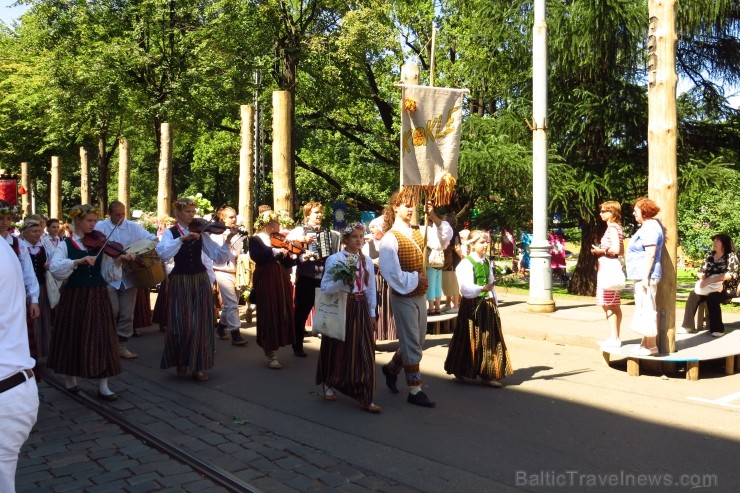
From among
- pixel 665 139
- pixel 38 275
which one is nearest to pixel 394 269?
pixel 665 139

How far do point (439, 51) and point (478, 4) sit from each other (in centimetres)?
709

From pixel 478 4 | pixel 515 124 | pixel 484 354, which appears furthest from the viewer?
pixel 478 4

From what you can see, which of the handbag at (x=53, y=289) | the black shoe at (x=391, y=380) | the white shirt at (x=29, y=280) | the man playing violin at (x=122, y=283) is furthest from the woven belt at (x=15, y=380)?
the man playing violin at (x=122, y=283)

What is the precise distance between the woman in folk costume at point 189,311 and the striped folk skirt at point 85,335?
83cm

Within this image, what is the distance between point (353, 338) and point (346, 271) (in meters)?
0.60

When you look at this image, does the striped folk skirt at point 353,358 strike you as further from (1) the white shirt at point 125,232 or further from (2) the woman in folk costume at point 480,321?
(1) the white shirt at point 125,232

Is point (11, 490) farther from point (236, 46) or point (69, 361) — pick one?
point (236, 46)

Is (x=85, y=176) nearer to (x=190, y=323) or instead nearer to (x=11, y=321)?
(x=190, y=323)

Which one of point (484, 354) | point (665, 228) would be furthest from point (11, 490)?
point (665, 228)

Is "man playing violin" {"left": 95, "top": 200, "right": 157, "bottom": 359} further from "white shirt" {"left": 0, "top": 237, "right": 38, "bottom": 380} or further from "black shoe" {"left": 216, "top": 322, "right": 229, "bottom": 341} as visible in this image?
"white shirt" {"left": 0, "top": 237, "right": 38, "bottom": 380}

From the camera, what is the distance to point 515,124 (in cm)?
1683

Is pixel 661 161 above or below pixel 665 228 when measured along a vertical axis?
above

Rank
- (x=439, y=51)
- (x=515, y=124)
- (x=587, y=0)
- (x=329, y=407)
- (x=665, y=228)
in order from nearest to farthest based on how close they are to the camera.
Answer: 1. (x=329, y=407)
2. (x=665, y=228)
3. (x=587, y=0)
4. (x=515, y=124)
5. (x=439, y=51)

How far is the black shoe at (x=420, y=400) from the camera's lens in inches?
264
